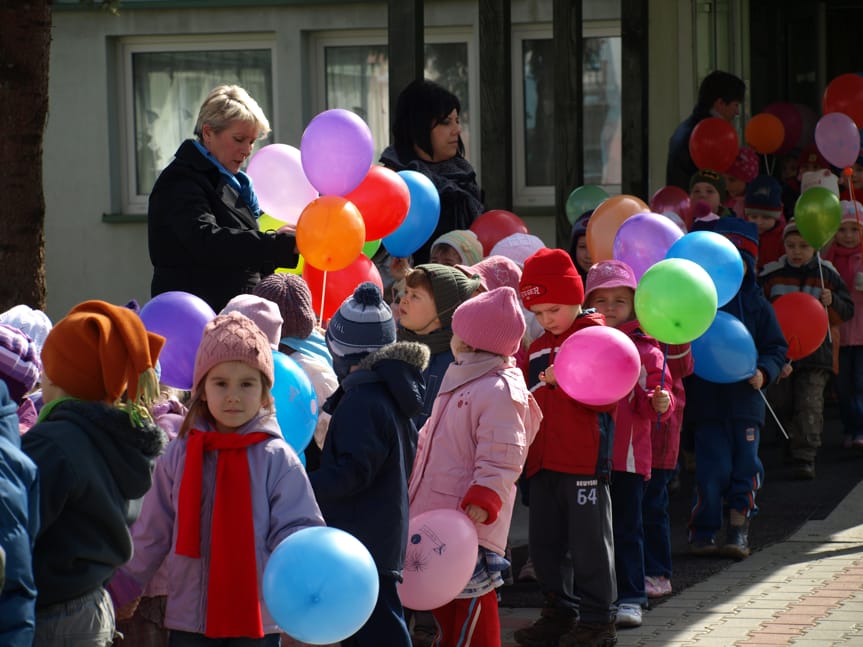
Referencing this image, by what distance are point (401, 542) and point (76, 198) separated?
10615 mm

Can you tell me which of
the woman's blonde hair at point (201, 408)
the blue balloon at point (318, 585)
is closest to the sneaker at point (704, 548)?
the woman's blonde hair at point (201, 408)

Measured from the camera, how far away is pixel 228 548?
4.29 meters

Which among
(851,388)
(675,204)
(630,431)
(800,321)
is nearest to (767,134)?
(851,388)

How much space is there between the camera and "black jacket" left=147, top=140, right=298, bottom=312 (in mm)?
6195

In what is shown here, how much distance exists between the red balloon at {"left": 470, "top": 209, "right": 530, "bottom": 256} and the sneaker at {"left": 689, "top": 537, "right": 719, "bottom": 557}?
6.01 feet

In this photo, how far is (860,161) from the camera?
11391 millimetres

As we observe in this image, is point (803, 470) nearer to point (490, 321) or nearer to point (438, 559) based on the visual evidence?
point (490, 321)

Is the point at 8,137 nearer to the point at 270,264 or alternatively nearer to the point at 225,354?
the point at 270,264

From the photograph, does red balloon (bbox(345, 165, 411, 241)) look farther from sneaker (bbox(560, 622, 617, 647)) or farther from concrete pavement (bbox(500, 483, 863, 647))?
sneaker (bbox(560, 622, 617, 647))

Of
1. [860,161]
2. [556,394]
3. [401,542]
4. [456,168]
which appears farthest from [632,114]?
[401,542]

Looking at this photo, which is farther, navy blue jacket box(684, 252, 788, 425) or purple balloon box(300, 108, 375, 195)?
navy blue jacket box(684, 252, 788, 425)

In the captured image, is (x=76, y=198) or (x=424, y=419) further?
(x=76, y=198)

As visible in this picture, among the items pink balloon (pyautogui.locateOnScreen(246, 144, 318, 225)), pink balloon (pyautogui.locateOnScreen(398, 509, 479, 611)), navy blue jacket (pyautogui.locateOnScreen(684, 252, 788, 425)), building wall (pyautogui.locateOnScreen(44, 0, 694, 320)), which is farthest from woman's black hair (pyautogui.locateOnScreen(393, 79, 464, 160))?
building wall (pyautogui.locateOnScreen(44, 0, 694, 320))

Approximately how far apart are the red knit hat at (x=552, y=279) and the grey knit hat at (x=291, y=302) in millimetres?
959
